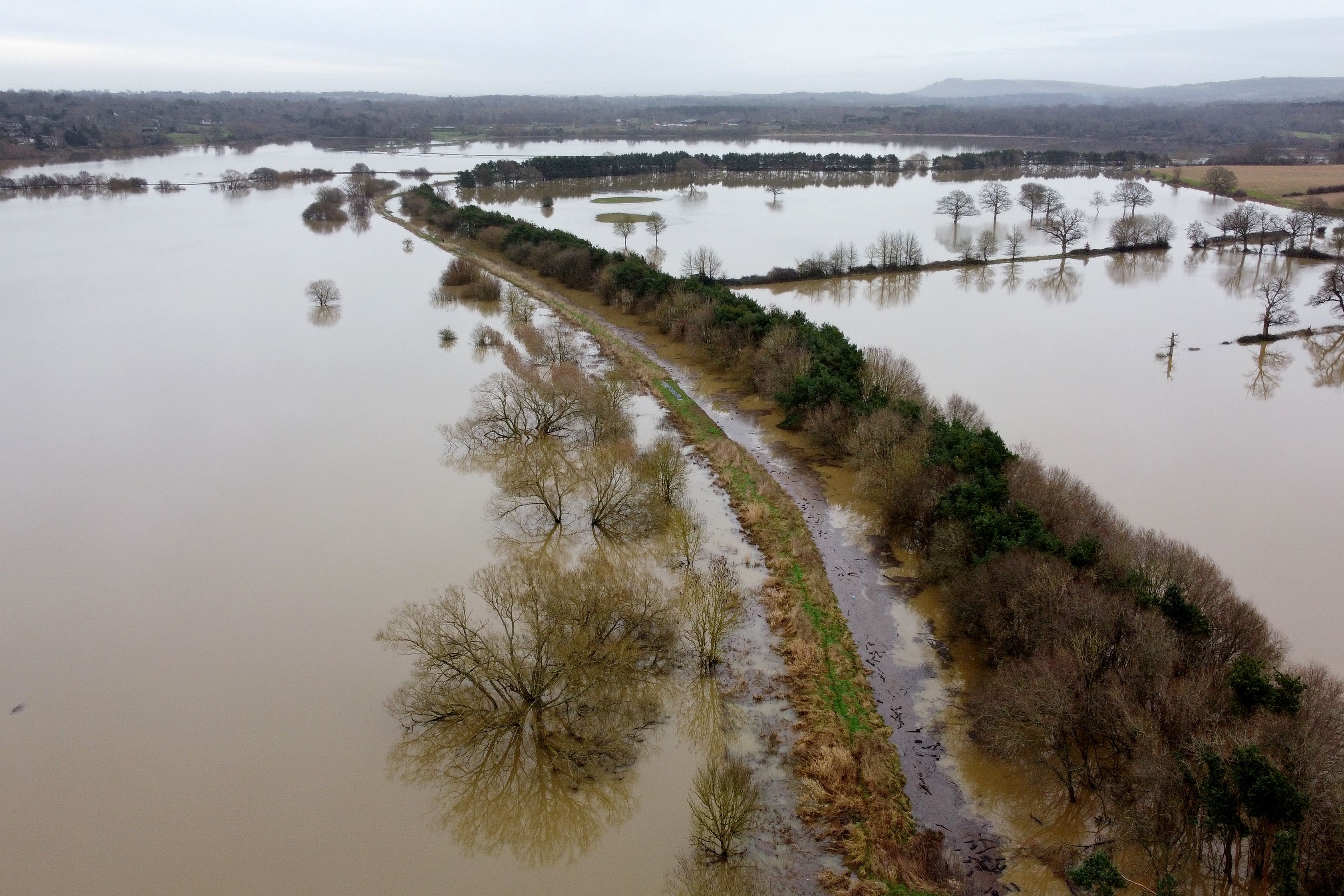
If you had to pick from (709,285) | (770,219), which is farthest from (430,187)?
(709,285)

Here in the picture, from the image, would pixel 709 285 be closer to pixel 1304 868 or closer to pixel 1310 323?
pixel 1310 323

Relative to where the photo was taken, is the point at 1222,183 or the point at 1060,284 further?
the point at 1222,183

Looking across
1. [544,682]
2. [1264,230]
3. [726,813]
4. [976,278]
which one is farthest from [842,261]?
[726,813]

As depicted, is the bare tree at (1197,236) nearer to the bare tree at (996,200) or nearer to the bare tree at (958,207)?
the bare tree at (996,200)

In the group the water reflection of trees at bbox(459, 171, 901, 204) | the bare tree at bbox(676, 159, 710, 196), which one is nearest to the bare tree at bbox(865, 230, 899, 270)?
the water reflection of trees at bbox(459, 171, 901, 204)

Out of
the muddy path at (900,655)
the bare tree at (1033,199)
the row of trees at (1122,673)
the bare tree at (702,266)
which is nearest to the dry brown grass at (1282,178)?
the bare tree at (1033,199)

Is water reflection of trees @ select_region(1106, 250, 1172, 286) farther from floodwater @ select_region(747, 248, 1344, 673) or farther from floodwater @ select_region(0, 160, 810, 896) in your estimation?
floodwater @ select_region(0, 160, 810, 896)

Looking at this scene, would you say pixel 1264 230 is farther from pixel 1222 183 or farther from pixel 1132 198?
pixel 1222 183
